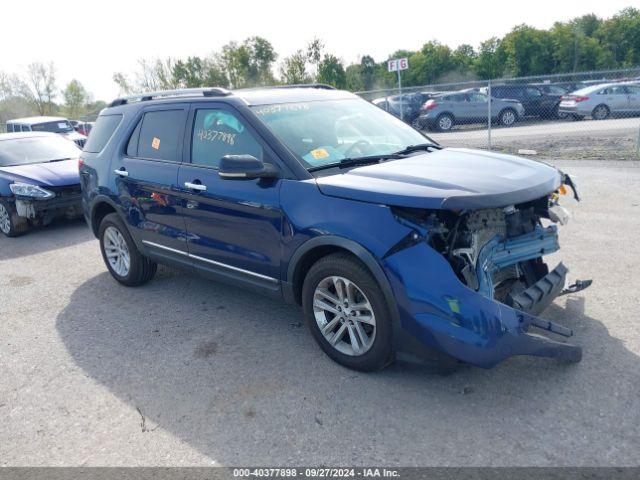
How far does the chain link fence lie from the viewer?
1633cm

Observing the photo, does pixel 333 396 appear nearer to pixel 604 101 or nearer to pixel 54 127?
pixel 54 127

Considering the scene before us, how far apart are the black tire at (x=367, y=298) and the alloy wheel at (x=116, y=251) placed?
8.74 ft

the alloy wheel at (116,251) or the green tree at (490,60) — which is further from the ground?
the green tree at (490,60)

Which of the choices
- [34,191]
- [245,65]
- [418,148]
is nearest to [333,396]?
[418,148]

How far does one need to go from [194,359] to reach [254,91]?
2.30 metres

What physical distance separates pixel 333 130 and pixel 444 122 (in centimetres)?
1765

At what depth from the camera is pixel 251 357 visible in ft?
13.1

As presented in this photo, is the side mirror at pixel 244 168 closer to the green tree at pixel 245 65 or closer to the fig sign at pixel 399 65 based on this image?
the fig sign at pixel 399 65

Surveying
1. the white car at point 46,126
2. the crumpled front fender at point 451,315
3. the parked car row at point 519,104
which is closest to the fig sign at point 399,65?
the parked car row at point 519,104

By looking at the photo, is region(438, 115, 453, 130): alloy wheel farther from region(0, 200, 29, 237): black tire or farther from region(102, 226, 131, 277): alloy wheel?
region(102, 226, 131, 277): alloy wheel

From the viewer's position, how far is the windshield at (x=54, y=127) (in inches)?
690

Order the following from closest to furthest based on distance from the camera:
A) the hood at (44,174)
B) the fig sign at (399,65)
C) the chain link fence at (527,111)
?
the hood at (44,174), the chain link fence at (527,111), the fig sign at (399,65)

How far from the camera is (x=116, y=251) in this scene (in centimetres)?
575

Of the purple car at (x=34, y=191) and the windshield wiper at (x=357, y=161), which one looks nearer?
the windshield wiper at (x=357, y=161)
